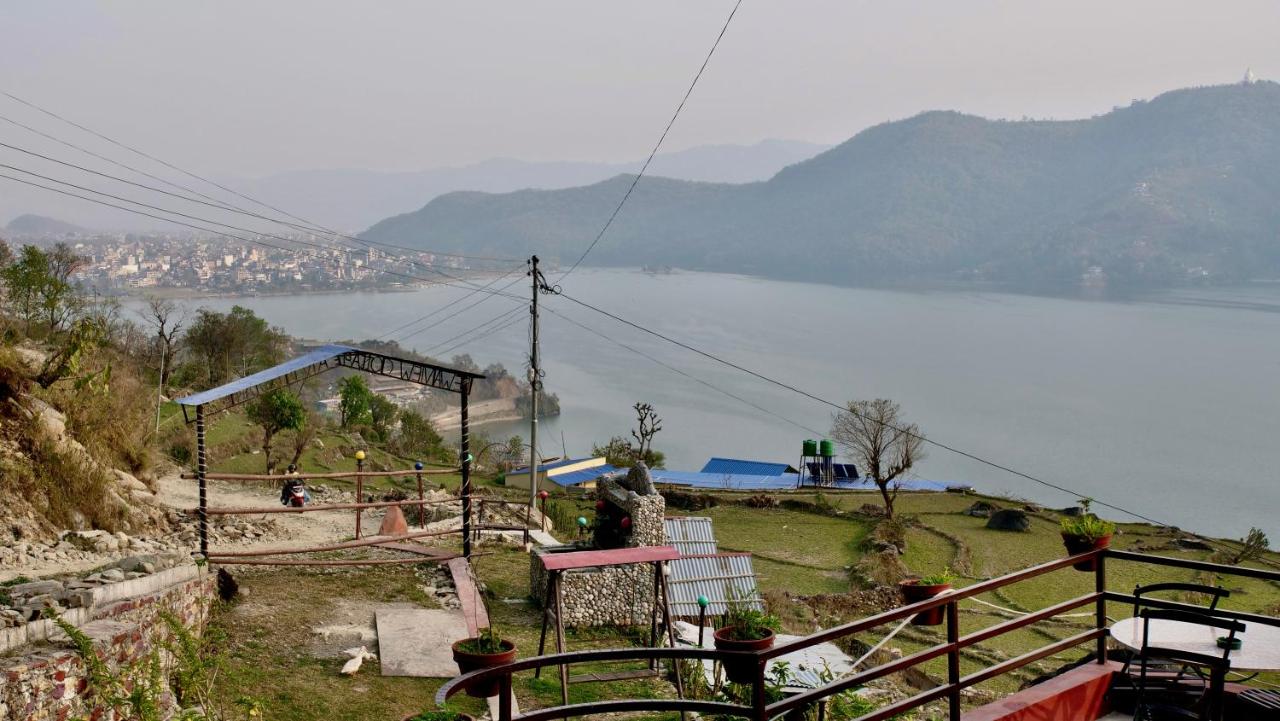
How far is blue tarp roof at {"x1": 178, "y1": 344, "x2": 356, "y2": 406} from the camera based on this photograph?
9.30 metres

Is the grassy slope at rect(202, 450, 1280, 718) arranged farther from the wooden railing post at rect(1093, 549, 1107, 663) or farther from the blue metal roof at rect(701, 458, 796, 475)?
A: the blue metal roof at rect(701, 458, 796, 475)

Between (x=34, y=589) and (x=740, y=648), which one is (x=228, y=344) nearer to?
(x=34, y=589)

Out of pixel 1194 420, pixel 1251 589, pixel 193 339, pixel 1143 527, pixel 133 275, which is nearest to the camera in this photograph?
pixel 1251 589

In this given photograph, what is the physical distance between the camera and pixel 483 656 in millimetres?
4727

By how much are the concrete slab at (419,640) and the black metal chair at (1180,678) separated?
4.88 m

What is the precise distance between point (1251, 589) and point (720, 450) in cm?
5183

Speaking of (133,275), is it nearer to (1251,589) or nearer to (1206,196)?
(1251,589)

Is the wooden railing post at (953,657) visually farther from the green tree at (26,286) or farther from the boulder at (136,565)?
the green tree at (26,286)

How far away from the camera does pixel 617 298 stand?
15462cm

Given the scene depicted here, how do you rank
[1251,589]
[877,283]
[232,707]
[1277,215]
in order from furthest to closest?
[877,283]
[1277,215]
[1251,589]
[232,707]

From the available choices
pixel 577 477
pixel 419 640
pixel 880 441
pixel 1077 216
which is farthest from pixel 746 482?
pixel 1077 216

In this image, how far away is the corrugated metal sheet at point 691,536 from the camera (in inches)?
586

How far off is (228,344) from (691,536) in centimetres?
3029

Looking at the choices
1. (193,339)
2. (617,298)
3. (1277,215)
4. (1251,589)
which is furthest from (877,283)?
(1251,589)
